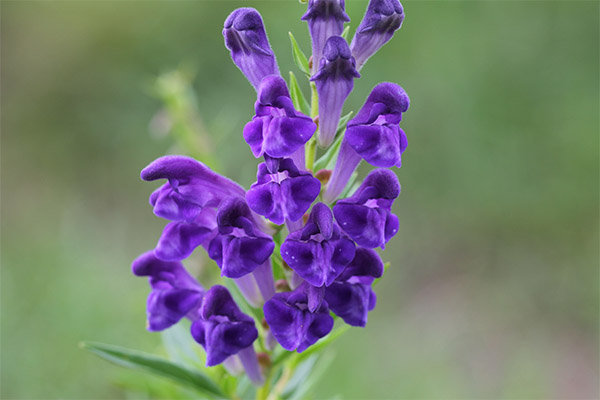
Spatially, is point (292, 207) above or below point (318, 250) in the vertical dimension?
above

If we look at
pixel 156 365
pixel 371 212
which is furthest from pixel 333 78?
pixel 156 365

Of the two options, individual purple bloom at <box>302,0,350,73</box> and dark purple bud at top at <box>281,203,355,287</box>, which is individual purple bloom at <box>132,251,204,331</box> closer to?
dark purple bud at top at <box>281,203,355,287</box>

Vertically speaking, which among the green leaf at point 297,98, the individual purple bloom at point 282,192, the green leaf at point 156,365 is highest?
the green leaf at point 297,98

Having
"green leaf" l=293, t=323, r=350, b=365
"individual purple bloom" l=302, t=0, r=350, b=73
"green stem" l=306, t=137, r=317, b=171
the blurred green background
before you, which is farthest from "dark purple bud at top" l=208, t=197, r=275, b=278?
the blurred green background

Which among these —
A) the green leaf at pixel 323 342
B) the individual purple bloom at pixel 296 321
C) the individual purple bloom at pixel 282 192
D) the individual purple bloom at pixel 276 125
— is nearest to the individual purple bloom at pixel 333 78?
the individual purple bloom at pixel 276 125

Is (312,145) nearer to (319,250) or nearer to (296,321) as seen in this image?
(319,250)

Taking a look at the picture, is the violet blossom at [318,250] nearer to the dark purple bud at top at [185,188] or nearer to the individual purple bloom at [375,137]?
the individual purple bloom at [375,137]

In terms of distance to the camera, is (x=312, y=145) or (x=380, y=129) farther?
(x=312, y=145)
